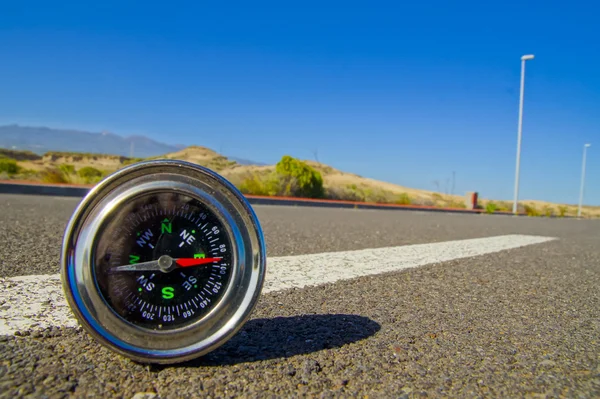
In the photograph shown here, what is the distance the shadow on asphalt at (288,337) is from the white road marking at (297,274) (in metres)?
0.55

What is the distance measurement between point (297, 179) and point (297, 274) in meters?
19.3

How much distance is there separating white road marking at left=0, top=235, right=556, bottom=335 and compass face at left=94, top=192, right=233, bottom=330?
1.46 ft

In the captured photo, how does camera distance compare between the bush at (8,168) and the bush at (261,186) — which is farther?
the bush at (8,168)

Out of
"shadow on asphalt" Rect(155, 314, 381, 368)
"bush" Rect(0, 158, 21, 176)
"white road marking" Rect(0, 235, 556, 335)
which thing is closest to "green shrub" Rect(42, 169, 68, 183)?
"bush" Rect(0, 158, 21, 176)

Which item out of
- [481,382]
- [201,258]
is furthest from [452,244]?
[201,258]

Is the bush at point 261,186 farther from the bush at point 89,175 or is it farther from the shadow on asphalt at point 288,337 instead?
the shadow on asphalt at point 288,337

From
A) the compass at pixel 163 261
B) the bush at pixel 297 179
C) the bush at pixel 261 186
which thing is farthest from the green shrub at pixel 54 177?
the compass at pixel 163 261

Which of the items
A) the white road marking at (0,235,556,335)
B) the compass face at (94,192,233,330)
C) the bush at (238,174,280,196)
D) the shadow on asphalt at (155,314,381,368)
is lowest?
the shadow on asphalt at (155,314,381,368)

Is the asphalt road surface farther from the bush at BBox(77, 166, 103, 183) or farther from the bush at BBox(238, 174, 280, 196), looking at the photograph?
the bush at BBox(77, 166, 103, 183)

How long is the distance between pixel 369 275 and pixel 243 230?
1.73 meters

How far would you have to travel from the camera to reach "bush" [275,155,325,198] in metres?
22.0

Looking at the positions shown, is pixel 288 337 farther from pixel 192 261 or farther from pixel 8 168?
pixel 8 168

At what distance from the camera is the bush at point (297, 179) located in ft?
72.1

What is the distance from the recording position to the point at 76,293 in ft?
4.37
